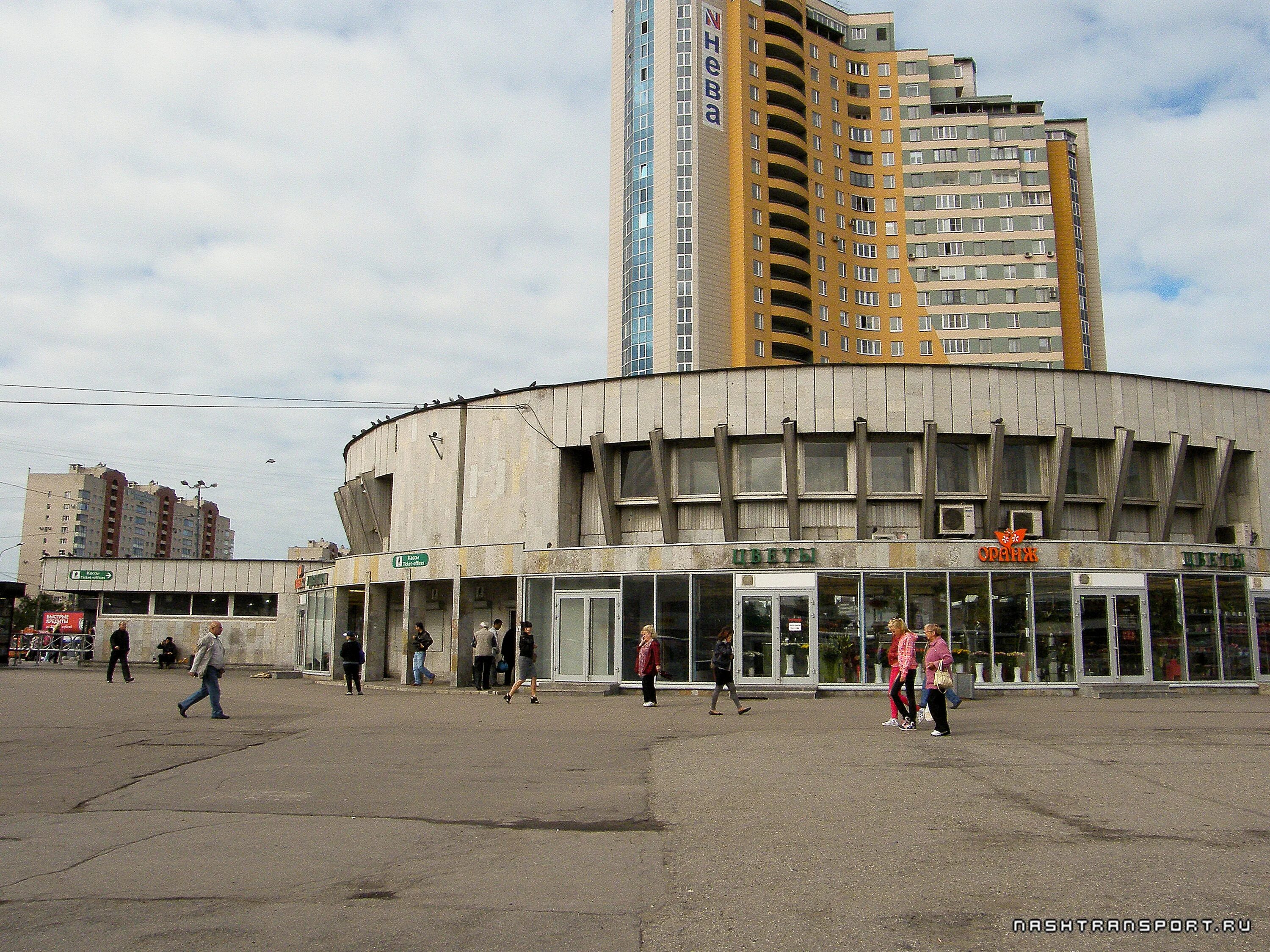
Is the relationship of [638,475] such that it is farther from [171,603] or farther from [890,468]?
[171,603]

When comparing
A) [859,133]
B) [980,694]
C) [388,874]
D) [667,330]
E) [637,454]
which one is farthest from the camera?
[859,133]

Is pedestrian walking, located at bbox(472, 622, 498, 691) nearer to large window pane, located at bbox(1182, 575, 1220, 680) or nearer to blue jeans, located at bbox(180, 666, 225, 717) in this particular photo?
blue jeans, located at bbox(180, 666, 225, 717)

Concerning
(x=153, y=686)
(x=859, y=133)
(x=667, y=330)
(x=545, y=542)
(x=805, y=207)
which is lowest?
(x=153, y=686)

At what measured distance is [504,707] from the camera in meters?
19.3

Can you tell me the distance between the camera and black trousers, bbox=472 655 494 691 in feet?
78.1

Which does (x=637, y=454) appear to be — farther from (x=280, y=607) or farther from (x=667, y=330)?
(x=667, y=330)

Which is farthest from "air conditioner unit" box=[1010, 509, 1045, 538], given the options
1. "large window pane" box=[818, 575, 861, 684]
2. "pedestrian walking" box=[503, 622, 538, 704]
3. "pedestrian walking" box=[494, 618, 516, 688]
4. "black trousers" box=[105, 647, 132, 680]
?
"black trousers" box=[105, 647, 132, 680]

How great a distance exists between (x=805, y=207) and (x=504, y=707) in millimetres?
58339

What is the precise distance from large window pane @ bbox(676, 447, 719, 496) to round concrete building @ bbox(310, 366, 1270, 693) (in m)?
0.06

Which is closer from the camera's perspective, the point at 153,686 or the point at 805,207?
the point at 153,686

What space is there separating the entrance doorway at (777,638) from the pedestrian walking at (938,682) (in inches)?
341

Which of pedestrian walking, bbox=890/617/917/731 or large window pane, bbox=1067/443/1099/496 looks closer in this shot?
pedestrian walking, bbox=890/617/917/731

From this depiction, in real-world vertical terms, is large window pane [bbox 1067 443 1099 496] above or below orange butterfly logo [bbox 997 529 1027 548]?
above

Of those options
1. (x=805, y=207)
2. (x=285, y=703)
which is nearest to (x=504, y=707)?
(x=285, y=703)
